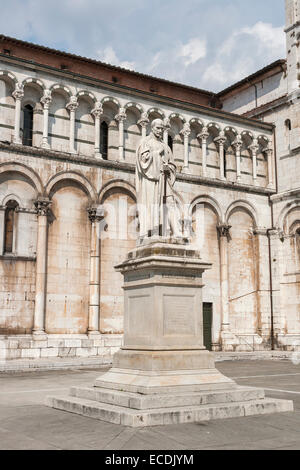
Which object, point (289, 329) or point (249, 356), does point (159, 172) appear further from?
point (289, 329)

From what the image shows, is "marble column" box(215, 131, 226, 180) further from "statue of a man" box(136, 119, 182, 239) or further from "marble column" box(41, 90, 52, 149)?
"statue of a man" box(136, 119, 182, 239)

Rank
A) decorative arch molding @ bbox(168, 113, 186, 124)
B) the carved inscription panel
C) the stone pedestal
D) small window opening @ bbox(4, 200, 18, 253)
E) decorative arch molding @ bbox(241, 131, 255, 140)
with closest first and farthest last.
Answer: the stone pedestal → the carved inscription panel → small window opening @ bbox(4, 200, 18, 253) → decorative arch molding @ bbox(168, 113, 186, 124) → decorative arch molding @ bbox(241, 131, 255, 140)

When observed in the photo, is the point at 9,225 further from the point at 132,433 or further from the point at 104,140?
the point at 132,433

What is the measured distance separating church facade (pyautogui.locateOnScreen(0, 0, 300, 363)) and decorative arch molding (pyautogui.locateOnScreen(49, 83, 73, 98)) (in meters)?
0.06

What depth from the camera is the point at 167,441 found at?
22.0ft

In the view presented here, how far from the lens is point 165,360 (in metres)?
9.07

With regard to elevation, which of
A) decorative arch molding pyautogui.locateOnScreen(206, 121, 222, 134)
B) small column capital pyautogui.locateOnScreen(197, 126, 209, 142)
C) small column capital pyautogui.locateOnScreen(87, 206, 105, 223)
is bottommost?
small column capital pyautogui.locateOnScreen(87, 206, 105, 223)

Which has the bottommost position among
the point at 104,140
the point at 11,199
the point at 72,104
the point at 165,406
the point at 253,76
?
the point at 165,406

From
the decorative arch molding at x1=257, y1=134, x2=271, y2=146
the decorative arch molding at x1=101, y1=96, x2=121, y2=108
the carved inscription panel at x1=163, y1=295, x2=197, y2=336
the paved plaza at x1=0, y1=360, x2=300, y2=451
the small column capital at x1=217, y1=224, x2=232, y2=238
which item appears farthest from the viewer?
the decorative arch molding at x1=257, y1=134, x2=271, y2=146

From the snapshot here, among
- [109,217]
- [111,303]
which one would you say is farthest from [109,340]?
[109,217]

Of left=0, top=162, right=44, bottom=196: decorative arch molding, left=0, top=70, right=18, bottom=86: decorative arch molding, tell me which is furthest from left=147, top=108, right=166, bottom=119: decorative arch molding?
left=0, top=162, right=44, bottom=196: decorative arch molding

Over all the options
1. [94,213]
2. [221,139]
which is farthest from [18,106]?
[221,139]

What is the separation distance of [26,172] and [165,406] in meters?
18.5

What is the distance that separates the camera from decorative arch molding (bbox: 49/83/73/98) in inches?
1043
